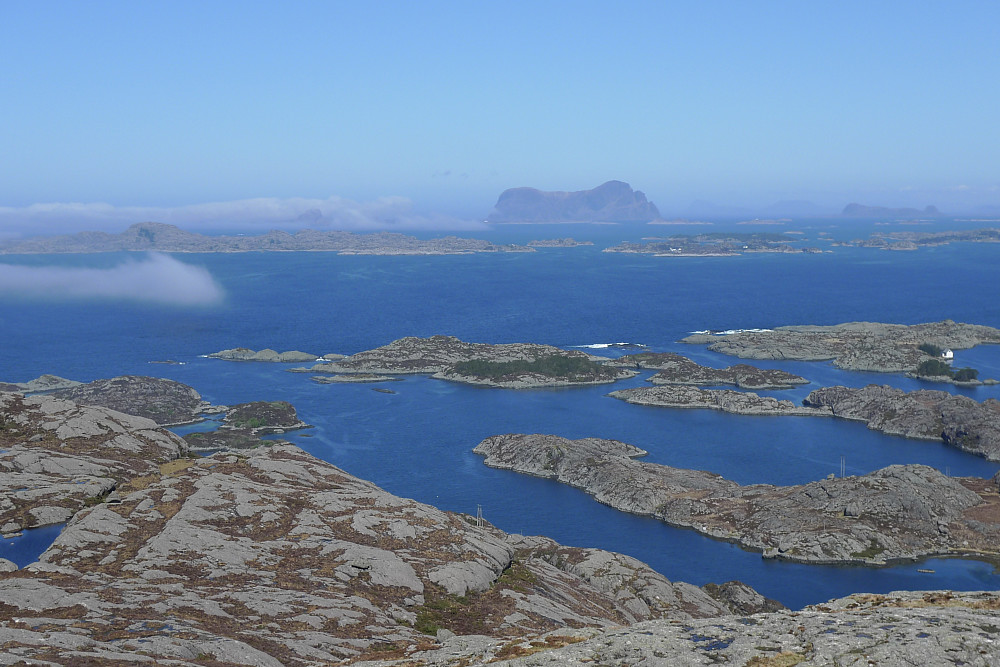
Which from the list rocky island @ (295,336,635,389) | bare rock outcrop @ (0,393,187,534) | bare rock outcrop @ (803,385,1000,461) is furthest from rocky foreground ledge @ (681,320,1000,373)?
bare rock outcrop @ (0,393,187,534)

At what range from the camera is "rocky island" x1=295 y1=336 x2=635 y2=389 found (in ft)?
395

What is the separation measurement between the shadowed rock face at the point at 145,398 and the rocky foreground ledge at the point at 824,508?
42666 millimetres

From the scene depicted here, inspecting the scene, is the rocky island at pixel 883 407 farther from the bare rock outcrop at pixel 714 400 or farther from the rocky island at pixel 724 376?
the rocky island at pixel 724 376

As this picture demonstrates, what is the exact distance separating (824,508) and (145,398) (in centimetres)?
7079

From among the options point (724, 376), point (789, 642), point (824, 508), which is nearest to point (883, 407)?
point (724, 376)

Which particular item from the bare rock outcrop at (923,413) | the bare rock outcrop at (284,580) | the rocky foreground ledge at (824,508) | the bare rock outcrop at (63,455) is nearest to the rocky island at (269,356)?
the rocky foreground ledge at (824,508)

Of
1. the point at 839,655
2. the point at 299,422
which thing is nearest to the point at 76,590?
the point at 839,655

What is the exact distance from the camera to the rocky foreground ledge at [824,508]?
202ft

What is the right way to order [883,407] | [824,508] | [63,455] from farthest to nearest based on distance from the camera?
[883,407]
[824,508]
[63,455]

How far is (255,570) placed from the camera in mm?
33938

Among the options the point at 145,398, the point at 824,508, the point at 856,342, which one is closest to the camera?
the point at 824,508

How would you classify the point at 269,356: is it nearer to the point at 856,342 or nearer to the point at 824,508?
the point at 824,508

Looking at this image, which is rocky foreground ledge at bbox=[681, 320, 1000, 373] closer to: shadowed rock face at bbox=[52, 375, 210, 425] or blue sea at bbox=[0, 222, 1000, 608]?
blue sea at bbox=[0, 222, 1000, 608]

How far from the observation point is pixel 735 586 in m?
51.6
